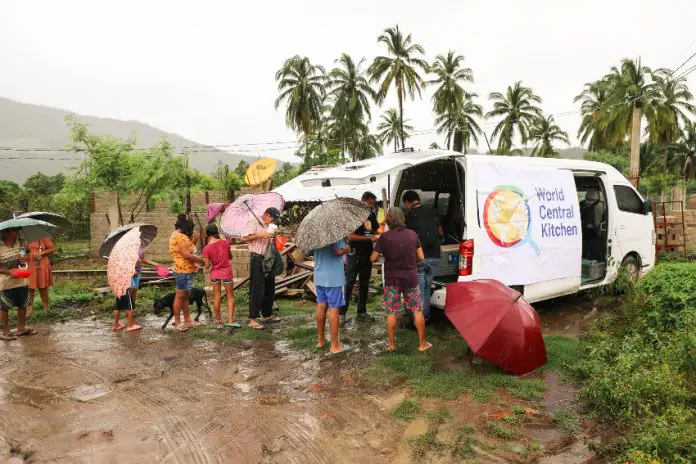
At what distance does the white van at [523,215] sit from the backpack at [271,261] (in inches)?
56.5

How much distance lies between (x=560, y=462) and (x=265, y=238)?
4.62 meters

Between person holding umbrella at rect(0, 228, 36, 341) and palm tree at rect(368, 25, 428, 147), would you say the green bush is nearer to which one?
person holding umbrella at rect(0, 228, 36, 341)

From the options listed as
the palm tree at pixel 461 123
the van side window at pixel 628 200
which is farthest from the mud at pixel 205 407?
the palm tree at pixel 461 123

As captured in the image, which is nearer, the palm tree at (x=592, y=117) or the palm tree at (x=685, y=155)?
the palm tree at (x=592, y=117)

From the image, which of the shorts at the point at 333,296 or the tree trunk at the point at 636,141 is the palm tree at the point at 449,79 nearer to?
the tree trunk at the point at 636,141

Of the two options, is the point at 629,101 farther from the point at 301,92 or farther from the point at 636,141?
the point at 301,92

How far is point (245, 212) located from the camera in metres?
7.16

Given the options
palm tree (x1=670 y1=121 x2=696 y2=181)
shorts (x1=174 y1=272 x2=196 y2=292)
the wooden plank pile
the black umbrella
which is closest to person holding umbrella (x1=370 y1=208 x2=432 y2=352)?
shorts (x1=174 y1=272 x2=196 y2=292)

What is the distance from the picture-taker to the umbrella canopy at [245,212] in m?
7.08

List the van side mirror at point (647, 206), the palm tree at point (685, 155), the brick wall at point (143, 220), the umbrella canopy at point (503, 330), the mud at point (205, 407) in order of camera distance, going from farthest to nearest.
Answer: the palm tree at point (685, 155), the brick wall at point (143, 220), the van side mirror at point (647, 206), the umbrella canopy at point (503, 330), the mud at point (205, 407)

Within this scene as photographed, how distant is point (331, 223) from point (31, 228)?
464cm

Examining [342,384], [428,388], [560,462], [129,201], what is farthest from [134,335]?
[129,201]

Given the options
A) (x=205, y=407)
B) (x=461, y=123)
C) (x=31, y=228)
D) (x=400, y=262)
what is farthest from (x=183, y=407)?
(x=461, y=123)

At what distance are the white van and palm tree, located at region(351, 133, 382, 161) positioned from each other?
111 feet
